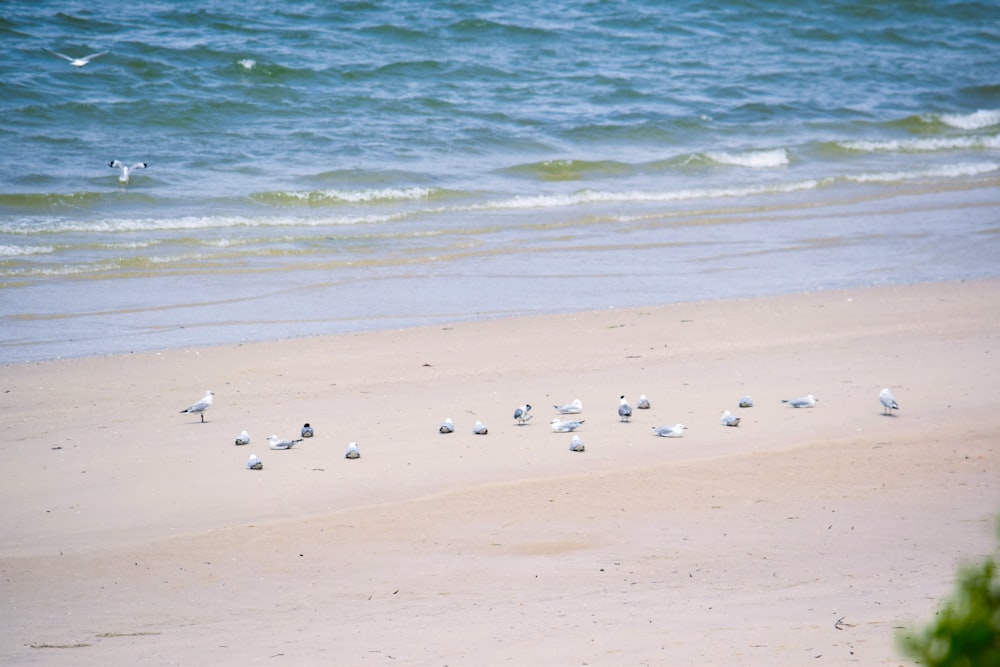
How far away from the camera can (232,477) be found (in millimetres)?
6754

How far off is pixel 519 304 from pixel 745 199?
291 inches

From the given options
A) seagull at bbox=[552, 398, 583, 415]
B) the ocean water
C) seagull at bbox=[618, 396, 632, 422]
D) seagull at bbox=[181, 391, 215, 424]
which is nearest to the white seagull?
seagull at bbox=[618, 396, 632, 422]

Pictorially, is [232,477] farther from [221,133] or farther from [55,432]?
[221,133]

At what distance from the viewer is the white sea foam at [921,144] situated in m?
22.3

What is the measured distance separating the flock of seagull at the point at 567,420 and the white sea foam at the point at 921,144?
15426mm

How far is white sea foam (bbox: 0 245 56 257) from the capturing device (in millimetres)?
13695

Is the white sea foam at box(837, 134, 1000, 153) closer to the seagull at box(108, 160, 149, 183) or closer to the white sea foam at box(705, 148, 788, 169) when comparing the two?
the white sea foam at box(705, 148, 788, 169)

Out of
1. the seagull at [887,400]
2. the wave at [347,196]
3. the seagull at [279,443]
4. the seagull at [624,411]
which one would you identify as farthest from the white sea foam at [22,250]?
the seagull at [887,400]

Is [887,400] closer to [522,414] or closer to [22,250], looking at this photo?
[522,414]

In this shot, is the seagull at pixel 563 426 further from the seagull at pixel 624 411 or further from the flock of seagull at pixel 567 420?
the seagull at pixel 624 411

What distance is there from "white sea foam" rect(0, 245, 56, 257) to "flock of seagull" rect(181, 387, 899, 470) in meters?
6.73

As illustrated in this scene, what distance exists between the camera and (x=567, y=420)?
7516mm

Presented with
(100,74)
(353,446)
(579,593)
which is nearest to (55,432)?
(353,446)

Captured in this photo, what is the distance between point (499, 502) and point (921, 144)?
1913 centimetres
